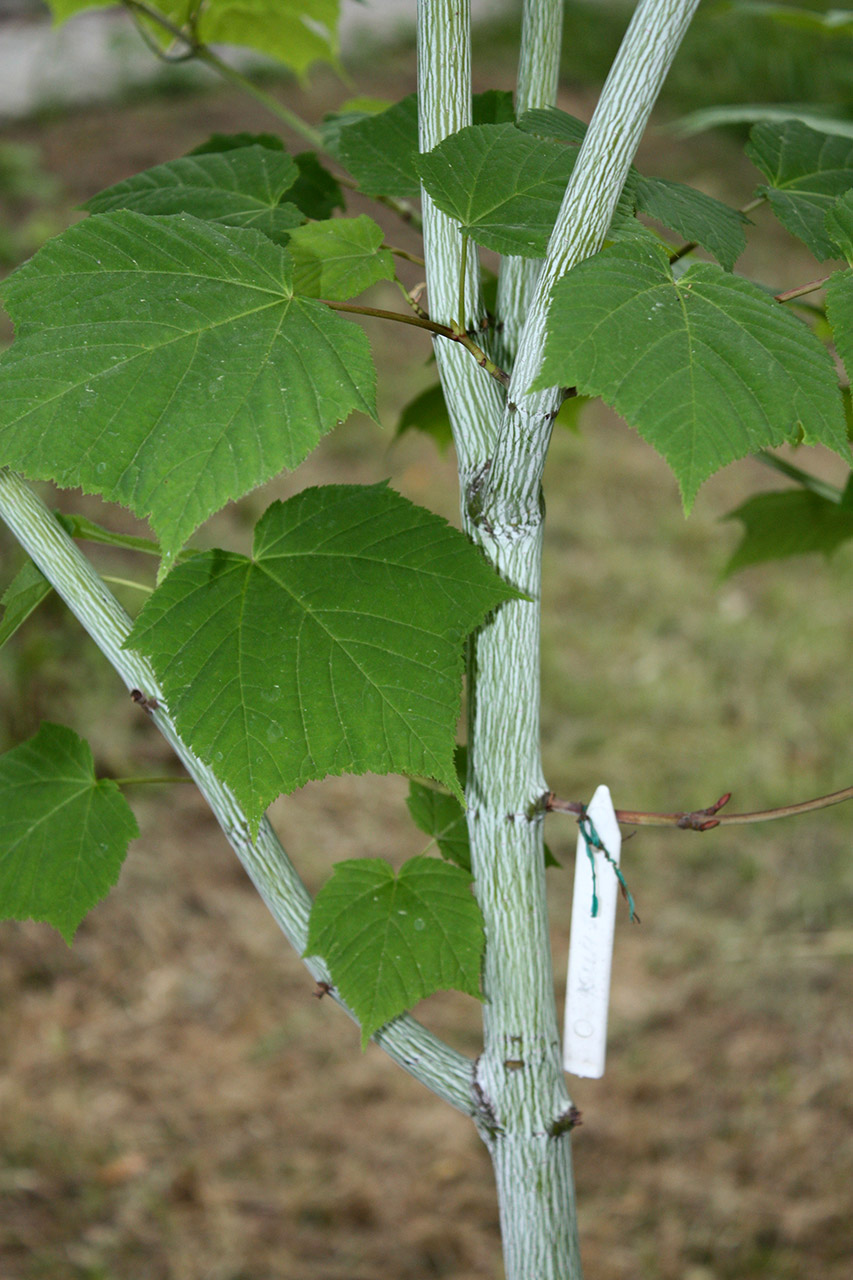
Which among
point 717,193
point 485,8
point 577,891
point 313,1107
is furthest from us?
point 485,8

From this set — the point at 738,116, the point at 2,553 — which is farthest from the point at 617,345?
the point at 2,553

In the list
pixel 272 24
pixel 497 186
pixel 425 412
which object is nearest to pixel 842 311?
pixel 497 186

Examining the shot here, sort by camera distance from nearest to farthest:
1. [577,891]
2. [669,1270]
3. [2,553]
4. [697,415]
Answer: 1. [697,415]
2. [577,891]
3. [669,1270]
4. [2,553]

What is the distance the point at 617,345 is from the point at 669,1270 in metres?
1.28

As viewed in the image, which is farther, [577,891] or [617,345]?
[577,891]

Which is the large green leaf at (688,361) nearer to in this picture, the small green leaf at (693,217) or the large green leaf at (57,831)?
the small green leaf at (693,217)

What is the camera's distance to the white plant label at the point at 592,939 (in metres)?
0.59

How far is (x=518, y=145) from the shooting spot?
0.51m

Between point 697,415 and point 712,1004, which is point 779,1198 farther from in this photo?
point 697,415

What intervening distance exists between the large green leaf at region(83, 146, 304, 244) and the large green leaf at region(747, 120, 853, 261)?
9.9 inches

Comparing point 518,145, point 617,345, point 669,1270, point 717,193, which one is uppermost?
point 717,193

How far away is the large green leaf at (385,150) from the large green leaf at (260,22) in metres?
0.26

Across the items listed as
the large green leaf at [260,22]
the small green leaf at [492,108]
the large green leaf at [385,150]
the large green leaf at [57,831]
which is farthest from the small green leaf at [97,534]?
the large green leaf at [260,22]

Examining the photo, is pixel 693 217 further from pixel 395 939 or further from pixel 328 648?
pixel 395 939
